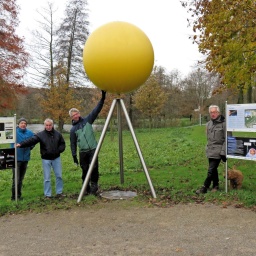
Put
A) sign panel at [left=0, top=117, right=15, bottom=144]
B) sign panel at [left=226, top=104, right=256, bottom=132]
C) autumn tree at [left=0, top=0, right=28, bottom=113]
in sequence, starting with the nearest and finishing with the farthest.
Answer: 1. sign panel at [left=226, top=104, right=256, bottom=132]
2. sign panel at [left=0, top=117, right=15, bottom=144]
3. autumn tree at [left=0, top=0, right=28, bottom=113]

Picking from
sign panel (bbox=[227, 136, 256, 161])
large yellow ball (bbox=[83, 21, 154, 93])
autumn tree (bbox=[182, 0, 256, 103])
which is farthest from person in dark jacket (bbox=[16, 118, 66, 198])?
autumn tree (bbox=[182, 0, 256, 103])

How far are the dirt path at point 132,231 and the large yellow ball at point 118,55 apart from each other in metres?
2.67

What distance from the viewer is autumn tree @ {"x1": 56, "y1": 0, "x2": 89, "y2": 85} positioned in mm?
36750

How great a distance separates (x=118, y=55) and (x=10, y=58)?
21804 mm

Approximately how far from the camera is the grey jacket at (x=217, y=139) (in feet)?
25.4

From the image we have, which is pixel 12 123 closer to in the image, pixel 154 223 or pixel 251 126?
pixel 154 223

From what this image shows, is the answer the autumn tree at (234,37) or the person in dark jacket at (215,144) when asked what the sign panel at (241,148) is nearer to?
the person in dark jacket at (215,144)

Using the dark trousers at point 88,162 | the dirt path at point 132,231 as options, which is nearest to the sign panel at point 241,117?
the dirt path at point 132,231

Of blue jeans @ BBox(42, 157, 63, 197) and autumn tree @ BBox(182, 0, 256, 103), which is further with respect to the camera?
autumn tree @ BBox(182, 0, 256, 103)

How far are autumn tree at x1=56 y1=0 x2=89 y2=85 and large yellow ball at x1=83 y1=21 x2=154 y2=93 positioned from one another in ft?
97.1

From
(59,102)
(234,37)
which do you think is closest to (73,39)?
(59,102)

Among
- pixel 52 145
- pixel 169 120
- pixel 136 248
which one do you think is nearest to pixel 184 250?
pixel 136 248

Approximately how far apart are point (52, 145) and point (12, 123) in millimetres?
972

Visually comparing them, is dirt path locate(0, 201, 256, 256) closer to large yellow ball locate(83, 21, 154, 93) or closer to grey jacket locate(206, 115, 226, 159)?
grey jacket locate(206, 115, 226, 159)
